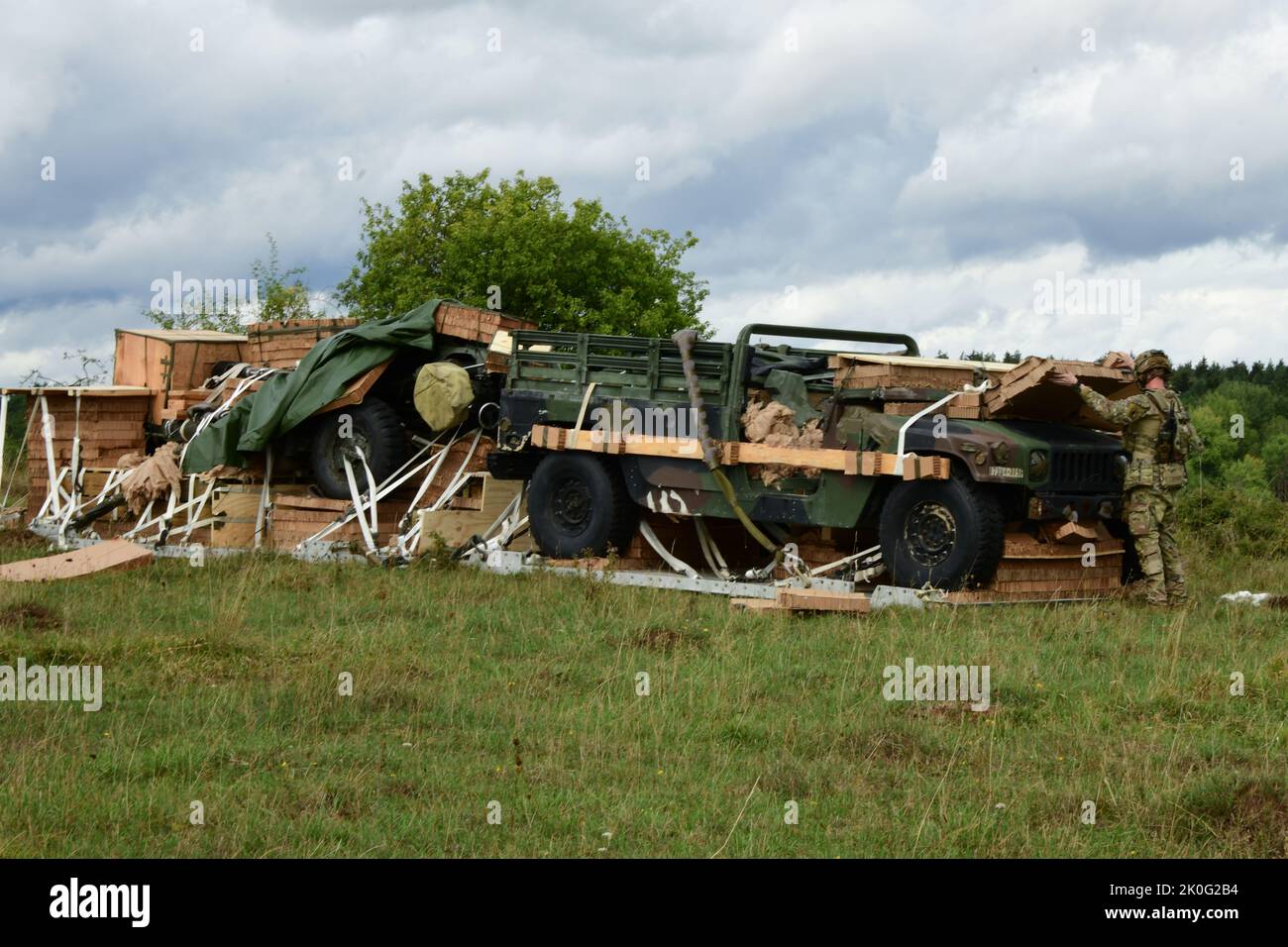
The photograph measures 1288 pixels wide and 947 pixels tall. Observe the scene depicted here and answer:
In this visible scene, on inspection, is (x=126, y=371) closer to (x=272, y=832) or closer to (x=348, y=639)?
(x=348, y=639)

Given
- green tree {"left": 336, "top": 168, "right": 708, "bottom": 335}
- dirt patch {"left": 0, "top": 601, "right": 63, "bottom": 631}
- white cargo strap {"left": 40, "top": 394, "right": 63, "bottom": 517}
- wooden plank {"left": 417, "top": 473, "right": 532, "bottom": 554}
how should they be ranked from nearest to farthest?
dirt patch {"left": 0, "top": 601, "right": 63, "bottom": 631}, wooden plank {"left": 417, "top": 473, "right": 532, "bottom": 554}, white cargo strap {"left": 40, "top": 394, "right": 63, "bottom": 517}, green tree {"left": 336, "top": 168, "right": 708, "bottom": 335}

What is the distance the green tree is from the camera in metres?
32.5

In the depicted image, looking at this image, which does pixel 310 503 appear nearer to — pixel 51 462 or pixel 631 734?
pixel 51 462

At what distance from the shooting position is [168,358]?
63.4 feet

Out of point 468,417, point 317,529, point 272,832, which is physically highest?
point 468,417

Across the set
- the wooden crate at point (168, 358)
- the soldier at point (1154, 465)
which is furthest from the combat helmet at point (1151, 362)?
the wooden crate at point (168, 358)

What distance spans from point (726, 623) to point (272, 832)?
17.7 ft

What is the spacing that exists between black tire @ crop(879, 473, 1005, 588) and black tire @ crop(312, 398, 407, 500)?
20.6ft

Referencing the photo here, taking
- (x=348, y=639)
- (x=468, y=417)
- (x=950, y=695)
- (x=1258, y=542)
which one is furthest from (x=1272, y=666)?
(x=468, y=417)

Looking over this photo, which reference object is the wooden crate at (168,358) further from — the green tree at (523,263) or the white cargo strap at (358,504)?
the green tree at (523,263)

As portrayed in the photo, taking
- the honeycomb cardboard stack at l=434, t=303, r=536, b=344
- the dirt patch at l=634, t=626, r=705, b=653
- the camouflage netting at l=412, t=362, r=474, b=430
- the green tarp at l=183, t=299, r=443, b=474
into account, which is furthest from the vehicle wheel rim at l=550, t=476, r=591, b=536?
the dirt patch at l=634, t=626, r=705, b=653

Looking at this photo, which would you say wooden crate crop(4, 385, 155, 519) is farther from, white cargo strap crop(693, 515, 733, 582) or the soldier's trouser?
the soldier's trouser

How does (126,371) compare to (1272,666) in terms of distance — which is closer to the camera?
(1272,666)

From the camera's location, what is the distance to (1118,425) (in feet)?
41.0
